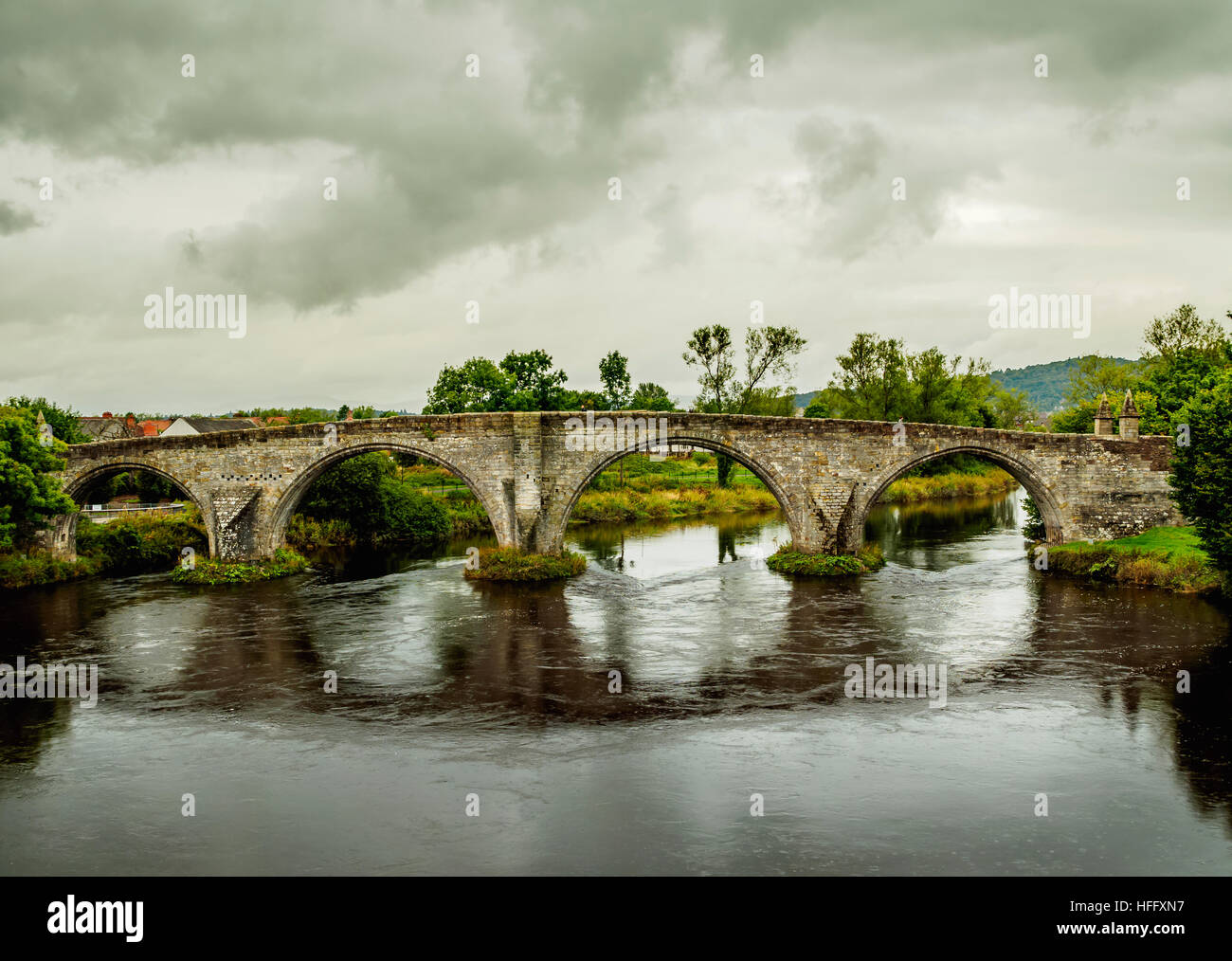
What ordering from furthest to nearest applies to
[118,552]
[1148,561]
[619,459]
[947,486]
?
[947,486] < [118,552] < [619,459] < [1148,561]

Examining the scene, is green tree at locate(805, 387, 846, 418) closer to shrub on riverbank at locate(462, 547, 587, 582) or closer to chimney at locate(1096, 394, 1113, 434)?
chimney at locate(1096, 394, 1113, 434)

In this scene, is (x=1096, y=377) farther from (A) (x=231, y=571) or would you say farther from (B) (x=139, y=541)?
(B) (x=139, y=541)

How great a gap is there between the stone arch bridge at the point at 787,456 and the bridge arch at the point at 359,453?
75 millimetres

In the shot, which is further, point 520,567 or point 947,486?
point 947,486

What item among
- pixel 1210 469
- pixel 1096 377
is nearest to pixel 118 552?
pixel 1210 469

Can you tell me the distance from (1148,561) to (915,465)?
7955 millimetres

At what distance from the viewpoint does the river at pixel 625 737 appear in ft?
37.8

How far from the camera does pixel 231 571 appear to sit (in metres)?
31.4

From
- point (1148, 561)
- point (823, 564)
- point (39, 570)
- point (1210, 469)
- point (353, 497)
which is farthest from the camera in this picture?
point (353, 497)

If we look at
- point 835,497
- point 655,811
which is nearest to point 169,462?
point 835,497

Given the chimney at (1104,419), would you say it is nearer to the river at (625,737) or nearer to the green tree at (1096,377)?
the river at (625,737)

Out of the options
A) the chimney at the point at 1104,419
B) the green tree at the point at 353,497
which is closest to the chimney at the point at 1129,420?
the chimney at the point at 1104,419

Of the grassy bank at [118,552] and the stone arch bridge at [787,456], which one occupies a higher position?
the stone arch bridge at [787,456]

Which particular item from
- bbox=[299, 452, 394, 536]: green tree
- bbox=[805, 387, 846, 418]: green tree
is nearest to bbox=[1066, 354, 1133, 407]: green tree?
bbox=[805, 387, 846, 418]: green tree
